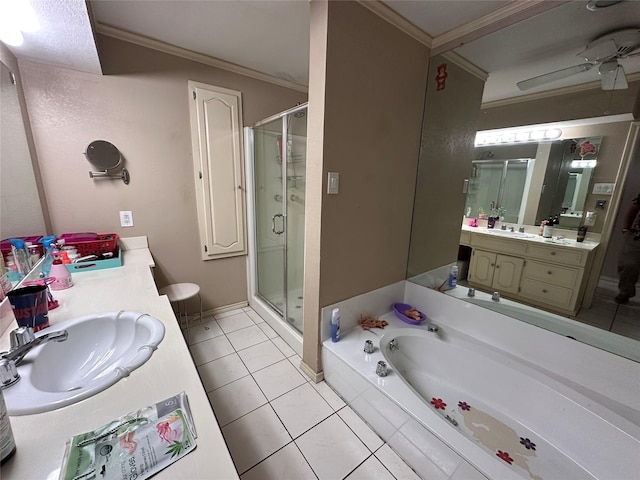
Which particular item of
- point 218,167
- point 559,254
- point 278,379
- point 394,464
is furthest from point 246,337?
point 559,254

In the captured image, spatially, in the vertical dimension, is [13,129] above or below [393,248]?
above

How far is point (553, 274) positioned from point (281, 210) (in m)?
2.04

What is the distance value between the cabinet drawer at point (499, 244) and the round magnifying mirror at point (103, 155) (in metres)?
2.75

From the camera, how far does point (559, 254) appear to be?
1.56 m

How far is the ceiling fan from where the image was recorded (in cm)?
125

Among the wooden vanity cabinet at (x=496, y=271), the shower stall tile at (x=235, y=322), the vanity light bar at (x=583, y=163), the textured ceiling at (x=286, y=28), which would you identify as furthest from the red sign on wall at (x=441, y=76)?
the shower stall tile at (x=235, y=322)

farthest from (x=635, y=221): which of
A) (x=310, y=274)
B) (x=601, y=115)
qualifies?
(x=310, y=274)

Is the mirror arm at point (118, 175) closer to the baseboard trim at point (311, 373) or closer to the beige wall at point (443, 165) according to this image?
the baseboard trim at point (311, 373)

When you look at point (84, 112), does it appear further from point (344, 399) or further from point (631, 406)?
point (631, 406)

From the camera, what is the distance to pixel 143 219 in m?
2.06

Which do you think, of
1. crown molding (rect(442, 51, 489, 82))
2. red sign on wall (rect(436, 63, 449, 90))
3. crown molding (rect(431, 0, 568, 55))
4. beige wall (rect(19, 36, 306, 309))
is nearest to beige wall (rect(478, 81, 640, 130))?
crown molding (rect(442, 51, 489, 82))

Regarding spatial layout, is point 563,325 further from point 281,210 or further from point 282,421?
point 281,210

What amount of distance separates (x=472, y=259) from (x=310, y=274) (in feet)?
4.32

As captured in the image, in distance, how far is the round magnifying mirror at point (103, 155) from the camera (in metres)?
1.76
